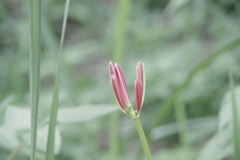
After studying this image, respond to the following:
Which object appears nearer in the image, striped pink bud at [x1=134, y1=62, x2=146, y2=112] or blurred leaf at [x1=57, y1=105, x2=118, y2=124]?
striped pink bud at [x1=134, y1=62, x2=146, y2=112]

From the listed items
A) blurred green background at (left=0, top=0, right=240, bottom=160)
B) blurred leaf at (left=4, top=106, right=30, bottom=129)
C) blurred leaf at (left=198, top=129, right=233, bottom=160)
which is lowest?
blurred leaf at (left=198, top=129, right=233, bottom=160)

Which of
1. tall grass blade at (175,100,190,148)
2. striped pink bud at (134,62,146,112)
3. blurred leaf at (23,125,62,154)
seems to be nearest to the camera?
striped pink bud at (134,62,146,112)

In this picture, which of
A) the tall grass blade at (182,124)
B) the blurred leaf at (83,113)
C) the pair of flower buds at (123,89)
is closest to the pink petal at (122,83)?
the pair of flower buds at (123,89)

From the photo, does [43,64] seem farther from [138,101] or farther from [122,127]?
[138,101]

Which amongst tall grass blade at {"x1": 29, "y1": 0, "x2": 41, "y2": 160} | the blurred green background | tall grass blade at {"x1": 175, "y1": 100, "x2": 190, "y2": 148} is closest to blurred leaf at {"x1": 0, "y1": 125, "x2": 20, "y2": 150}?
the blurred green background

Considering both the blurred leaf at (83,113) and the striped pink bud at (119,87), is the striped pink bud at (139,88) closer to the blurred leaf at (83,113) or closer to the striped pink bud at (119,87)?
the striped pink bud at (119,87)

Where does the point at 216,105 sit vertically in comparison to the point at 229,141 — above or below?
above

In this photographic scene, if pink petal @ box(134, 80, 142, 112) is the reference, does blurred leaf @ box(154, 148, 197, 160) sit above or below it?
above

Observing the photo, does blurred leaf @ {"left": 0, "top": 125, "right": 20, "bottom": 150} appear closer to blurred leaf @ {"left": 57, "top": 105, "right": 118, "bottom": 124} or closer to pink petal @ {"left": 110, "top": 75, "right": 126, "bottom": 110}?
blurred leaf @ {"left": 57, "top": 105, "right": 118, "bottom": 124}

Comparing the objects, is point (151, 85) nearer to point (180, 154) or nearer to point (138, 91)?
point (180, 154)

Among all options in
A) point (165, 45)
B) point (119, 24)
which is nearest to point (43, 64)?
point (165, 45)
